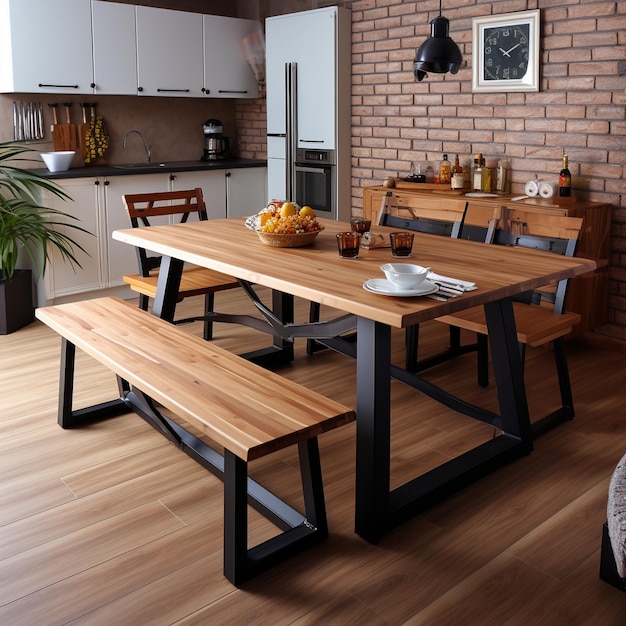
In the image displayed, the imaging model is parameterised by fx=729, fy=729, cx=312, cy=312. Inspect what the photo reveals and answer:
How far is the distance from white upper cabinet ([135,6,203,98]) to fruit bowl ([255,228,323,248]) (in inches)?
120

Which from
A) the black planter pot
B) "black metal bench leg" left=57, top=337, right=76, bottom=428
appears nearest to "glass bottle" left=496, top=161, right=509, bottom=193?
"black metal bench leg" left=57, top=337, right=76, bottom=428

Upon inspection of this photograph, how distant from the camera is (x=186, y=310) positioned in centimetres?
499

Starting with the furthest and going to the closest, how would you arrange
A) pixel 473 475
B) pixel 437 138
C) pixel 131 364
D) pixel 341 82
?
pixel 341 82 → pixel 437 138 → pixel 473 475 → pixel 131 364

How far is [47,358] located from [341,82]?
289 centimetres

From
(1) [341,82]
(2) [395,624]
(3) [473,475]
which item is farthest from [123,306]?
(1) [341,82]

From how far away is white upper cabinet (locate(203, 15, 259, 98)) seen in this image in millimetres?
5824

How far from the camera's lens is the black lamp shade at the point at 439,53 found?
2.83m

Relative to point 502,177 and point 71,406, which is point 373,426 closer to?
point 71,406

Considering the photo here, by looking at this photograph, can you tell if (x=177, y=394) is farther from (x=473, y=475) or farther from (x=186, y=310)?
(x=186, y=310)

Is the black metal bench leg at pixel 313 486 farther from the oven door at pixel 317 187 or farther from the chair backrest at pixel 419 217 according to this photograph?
the oven door at pixel 317 187

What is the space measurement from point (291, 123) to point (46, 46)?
1.80 metres

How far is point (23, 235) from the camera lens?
440cm

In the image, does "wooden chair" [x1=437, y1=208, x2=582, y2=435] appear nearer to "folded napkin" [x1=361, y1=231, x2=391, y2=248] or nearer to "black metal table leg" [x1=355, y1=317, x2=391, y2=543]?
"folded napkin" [x1=361, y1=231, x2=391, y2=248]

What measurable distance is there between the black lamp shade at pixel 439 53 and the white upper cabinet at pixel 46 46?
9.98 ft
